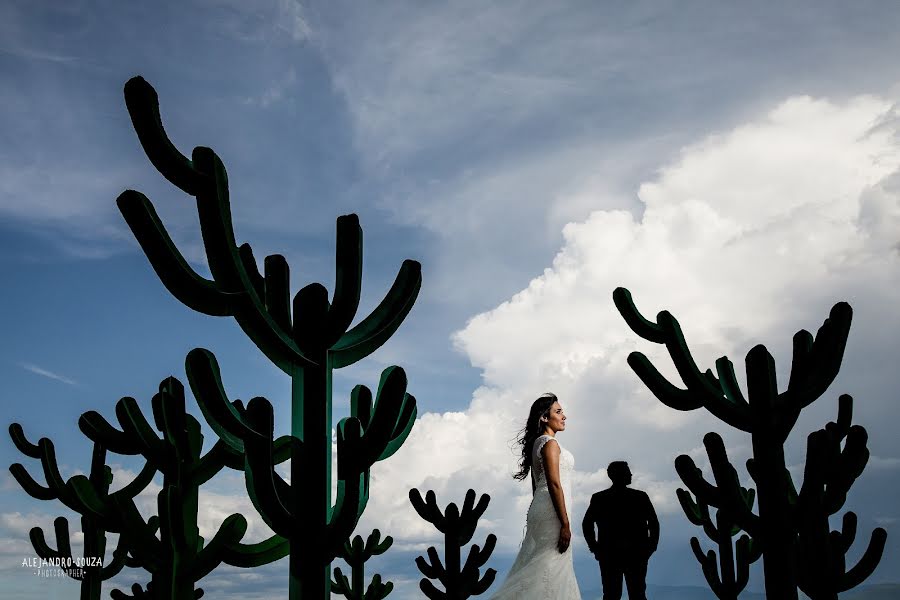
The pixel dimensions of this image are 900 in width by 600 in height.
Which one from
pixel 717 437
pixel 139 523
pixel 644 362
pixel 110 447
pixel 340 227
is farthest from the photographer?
pixel 110 447

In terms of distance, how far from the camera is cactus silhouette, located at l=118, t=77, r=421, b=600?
270cm

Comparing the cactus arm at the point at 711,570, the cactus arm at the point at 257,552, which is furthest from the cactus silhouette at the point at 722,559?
the cactus arm at the point at 257,552

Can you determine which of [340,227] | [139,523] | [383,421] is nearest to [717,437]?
[383,421]

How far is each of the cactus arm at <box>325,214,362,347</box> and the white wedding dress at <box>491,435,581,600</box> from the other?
15.8 feet

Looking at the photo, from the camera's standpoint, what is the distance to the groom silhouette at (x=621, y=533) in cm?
696

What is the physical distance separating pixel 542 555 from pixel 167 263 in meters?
5.49

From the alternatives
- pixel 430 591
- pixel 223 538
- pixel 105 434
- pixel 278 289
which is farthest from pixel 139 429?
pixel 430 591

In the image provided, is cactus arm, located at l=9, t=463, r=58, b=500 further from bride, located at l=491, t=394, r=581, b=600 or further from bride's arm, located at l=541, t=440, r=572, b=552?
bride's arm, located at l=541, t=440, r=572, b=552

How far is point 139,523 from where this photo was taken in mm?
4605

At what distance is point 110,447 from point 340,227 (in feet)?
9.89

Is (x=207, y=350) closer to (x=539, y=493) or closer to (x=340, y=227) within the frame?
(x=340, y=227)

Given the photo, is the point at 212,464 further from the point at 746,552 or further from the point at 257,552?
the point at 746,552

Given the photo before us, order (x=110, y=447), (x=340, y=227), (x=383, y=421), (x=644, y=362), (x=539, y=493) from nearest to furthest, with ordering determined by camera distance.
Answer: (x=383, y=421), (x=340, y=227), (x=644, y=362), (x=110, y=447), (x=539, y=493)

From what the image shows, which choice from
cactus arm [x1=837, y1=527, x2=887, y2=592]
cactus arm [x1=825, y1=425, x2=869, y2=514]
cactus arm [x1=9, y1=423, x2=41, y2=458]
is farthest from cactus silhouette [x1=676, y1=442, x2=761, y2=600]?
cactus arm [x1=9, y1=423, x2=41, y2=458]
